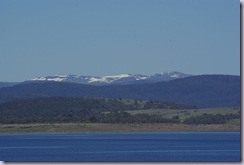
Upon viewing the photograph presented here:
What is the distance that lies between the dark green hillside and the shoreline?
152cm

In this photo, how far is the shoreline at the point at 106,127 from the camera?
97.6 meters

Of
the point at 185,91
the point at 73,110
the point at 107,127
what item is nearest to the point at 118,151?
the point at 107,127

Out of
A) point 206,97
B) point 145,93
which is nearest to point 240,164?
point 206,97

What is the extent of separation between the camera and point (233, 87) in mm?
148750

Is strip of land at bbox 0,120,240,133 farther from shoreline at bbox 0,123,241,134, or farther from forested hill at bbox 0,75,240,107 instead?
forested hill at bbox 0,75,240,107

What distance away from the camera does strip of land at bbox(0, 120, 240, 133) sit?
97.7 meters

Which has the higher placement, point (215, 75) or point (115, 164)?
point (215, 75)

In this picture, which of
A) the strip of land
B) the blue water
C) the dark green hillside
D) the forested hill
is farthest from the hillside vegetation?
the forested hill

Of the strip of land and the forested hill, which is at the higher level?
→ the forested hill

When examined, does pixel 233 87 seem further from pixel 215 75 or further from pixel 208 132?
pixel 208 132

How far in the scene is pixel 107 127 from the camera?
4003 inches

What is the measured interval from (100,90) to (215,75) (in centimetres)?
3613

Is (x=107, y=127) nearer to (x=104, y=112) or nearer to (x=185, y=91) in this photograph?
(x=104, y=112)

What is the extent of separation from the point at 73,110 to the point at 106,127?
23179mm
